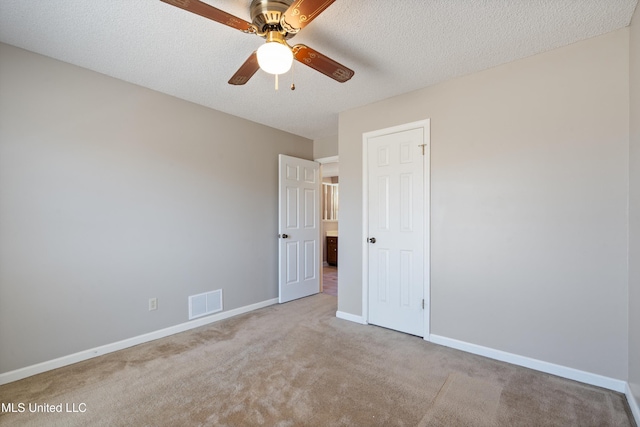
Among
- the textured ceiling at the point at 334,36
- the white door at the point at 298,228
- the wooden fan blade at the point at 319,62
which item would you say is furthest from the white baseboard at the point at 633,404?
the white door at the point at 298,228

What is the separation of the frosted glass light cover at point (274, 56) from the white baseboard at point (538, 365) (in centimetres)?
263

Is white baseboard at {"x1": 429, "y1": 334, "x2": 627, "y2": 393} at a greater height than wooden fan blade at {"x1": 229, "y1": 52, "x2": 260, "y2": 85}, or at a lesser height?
lesser

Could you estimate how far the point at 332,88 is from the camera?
2832 millimetres

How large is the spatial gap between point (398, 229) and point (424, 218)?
31 centimetres

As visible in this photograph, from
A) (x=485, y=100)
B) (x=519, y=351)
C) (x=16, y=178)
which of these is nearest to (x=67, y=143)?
(x=16, y=178)

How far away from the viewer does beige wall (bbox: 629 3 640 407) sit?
5.71 feet

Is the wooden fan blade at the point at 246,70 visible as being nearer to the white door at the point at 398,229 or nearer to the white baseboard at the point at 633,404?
the white door at the point at 398,229

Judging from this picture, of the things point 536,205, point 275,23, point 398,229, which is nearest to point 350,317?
point 398,229

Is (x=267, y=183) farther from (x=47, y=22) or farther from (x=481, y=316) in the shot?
(x=481, y=316)

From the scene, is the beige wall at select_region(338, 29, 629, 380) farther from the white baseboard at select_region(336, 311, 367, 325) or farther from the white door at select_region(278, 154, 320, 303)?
the white door at select_region(278, 154, 320, 303)

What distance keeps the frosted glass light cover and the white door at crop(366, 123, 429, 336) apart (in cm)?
175

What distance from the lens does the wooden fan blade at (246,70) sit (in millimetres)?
1799

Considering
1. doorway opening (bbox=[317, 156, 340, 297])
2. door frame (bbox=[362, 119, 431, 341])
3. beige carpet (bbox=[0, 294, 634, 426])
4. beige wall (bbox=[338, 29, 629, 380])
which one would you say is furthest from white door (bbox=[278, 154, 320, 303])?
beige wall (bbox=[338, 29, 629, 380])

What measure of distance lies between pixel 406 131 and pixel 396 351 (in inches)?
83.1
